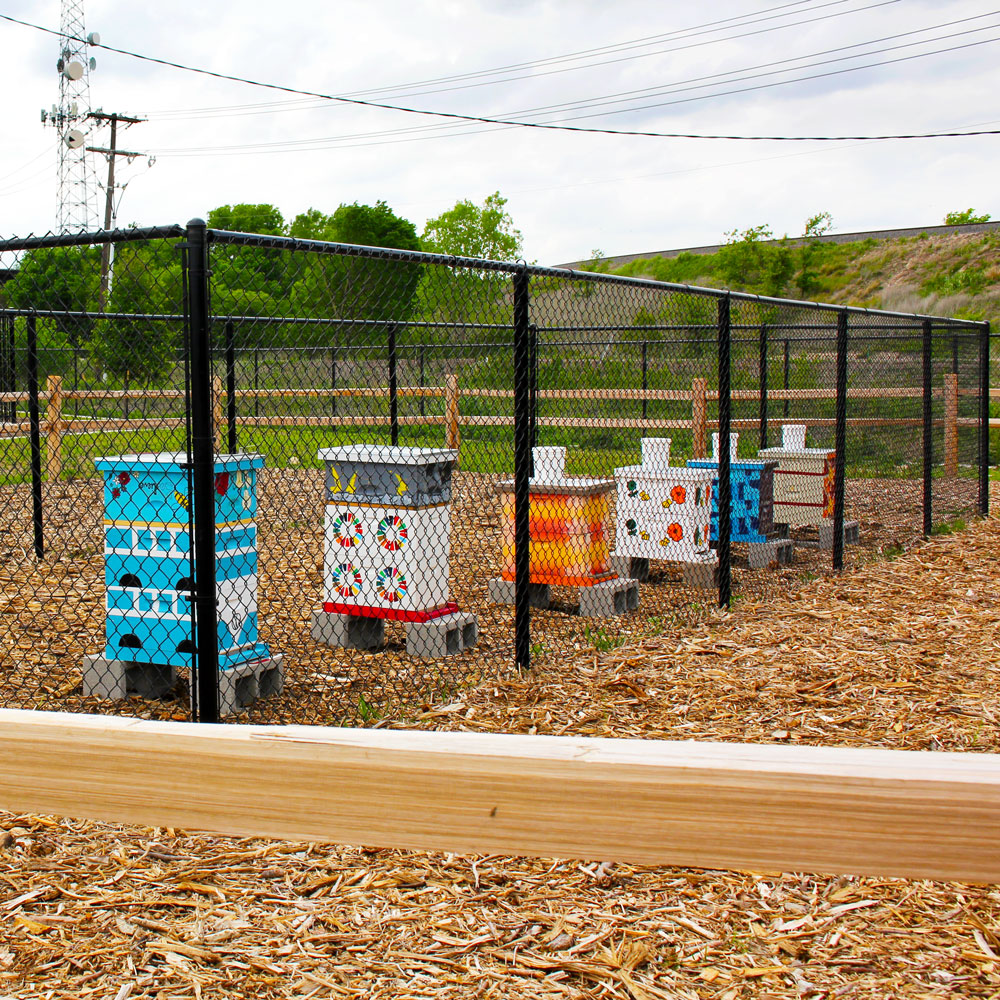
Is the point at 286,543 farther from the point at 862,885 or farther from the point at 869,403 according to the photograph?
the point at 869,403

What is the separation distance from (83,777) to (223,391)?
1102 centimetres

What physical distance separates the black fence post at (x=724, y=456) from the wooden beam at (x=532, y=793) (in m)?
5.58

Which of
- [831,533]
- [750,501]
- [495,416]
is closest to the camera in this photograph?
[750,501]

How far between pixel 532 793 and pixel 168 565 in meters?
3.42

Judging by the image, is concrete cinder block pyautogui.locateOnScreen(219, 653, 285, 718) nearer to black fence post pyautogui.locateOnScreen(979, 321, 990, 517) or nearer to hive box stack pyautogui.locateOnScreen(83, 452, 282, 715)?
hive box stack pyautogui.locateOnScreen(83, 452, 282, 715)

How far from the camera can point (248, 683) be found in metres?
4.42

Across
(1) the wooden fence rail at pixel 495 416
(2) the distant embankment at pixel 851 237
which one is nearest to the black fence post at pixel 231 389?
(1) the wooden fence rail at pixel 495 416

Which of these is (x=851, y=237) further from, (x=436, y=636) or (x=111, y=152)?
(x=436, y=636)

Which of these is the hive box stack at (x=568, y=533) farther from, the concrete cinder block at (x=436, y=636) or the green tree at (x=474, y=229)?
the green tree at (x=474, y=229)

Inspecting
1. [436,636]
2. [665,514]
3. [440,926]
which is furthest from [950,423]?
[440,926]

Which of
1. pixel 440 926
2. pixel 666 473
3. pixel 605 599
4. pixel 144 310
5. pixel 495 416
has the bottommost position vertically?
pixel 440 926

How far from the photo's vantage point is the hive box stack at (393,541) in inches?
196

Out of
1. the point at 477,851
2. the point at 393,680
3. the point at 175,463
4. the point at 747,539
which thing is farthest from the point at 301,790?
the point at 747,539

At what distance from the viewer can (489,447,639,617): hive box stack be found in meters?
6.07
